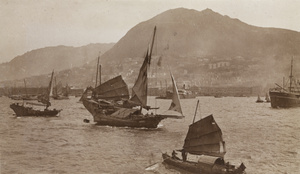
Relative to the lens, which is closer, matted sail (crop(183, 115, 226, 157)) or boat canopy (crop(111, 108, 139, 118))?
matted sail (crop(183, 115, 226, 157))

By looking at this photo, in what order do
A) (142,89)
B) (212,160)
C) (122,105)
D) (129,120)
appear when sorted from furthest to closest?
(122,105) < (129,120) < (142,89) < (212,160)

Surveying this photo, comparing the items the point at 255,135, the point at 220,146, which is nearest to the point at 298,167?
the point at 220,146

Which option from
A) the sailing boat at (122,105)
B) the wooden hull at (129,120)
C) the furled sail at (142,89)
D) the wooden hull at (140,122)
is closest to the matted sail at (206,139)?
the sailing boat at (122,105)

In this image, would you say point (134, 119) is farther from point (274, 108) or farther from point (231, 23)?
point (231, 23)

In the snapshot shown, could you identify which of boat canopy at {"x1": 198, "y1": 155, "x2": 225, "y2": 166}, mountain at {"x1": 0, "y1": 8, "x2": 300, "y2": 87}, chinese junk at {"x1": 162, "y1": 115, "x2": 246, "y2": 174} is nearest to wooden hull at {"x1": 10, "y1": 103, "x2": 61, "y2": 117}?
chinese junk at {"x1": 162, "y1": 115, "x2": 246, "y2": 174}

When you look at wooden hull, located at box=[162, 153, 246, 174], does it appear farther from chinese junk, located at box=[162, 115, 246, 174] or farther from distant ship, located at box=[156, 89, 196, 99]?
distant ship, located at box=[156, 89, 196, 99]

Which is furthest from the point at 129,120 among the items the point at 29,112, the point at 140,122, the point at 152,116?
the point at 29,112

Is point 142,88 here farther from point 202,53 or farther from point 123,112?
point 202,53
